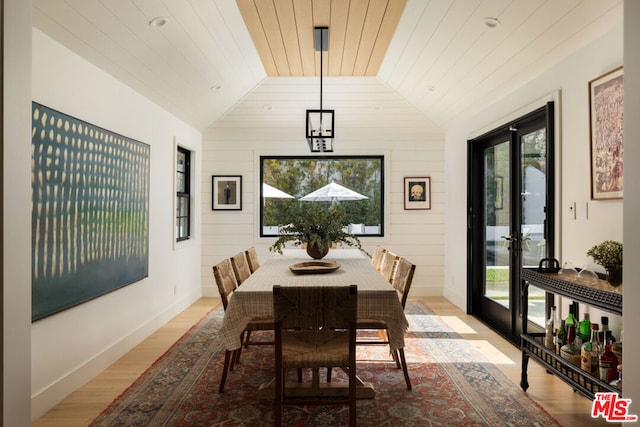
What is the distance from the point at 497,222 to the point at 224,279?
9.95 feet

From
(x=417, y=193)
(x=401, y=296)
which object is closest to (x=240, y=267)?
(x=401, y=296)

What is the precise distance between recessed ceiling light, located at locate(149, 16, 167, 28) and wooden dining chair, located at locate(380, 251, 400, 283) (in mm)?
Result: 2572

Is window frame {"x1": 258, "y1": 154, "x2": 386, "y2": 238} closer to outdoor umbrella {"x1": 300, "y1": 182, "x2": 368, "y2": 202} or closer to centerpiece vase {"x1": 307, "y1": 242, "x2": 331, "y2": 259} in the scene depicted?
outdoor umbrella {"x1": 300, "y1": 182, "x2": 368, "y2": 202}

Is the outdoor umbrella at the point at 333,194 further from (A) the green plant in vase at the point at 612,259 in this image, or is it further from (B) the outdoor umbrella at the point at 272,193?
(A) the green plant in vase at the point at 612,259

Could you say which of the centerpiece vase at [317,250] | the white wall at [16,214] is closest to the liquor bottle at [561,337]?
the centerpiece vase at [317,250]

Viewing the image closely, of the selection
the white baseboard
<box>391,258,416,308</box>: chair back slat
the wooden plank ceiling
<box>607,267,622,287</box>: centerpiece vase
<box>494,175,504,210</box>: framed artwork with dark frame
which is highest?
the wooden plank ceiling

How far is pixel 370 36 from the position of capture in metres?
4.27

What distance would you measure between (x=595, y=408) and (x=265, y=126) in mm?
5144

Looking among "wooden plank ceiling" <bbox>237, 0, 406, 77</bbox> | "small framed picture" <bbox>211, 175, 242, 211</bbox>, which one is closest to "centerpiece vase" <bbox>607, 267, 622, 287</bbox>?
"wooden plank ceiling" <bbox>237, 0, 406, 77</bbox>

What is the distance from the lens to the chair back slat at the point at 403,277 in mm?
3176

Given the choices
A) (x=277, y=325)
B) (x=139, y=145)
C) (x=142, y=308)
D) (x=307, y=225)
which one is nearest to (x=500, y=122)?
(x=307, y=225)

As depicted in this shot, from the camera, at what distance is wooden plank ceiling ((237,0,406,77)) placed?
3.58 meters

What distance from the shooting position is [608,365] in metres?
2.37

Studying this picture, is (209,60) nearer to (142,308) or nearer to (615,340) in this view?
(142,308)
